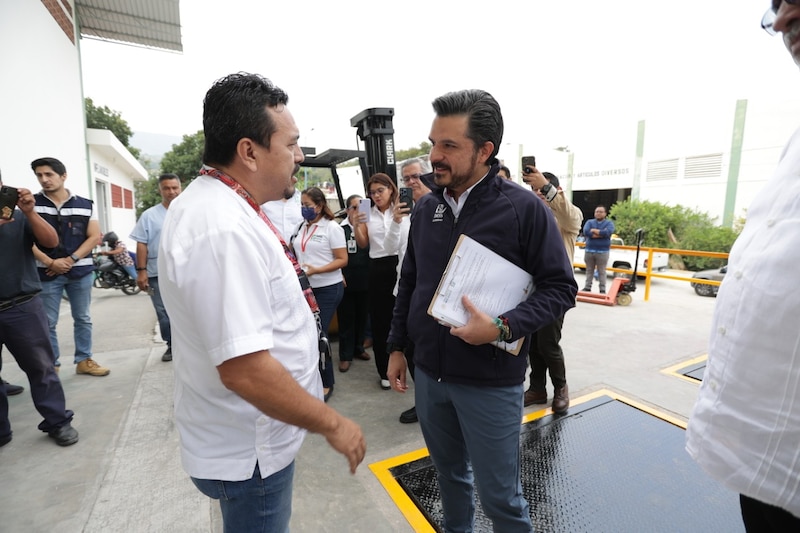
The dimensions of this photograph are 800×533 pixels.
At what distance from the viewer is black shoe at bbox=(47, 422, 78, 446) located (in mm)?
3018

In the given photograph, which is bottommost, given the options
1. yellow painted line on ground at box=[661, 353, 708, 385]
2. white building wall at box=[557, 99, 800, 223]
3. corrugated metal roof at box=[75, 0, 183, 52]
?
yellow painted line on ground at box=[661, 353, 708, 385]

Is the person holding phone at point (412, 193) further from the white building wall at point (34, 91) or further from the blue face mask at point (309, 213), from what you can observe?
the white building wall at point (34, 91)

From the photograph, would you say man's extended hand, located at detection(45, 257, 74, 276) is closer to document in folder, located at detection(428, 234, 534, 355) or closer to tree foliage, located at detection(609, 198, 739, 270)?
document in folder, located at detection(428, 234, 534, 355)

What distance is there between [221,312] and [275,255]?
22 cm

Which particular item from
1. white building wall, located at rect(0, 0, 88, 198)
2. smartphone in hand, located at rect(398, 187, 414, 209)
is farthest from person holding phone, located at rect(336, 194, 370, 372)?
white building wall, located at rect(0, 0, 88, 198)

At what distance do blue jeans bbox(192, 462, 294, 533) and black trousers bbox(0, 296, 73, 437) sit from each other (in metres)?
2.59

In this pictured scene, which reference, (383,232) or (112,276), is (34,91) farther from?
(383,232)

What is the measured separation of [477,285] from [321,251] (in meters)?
2.46

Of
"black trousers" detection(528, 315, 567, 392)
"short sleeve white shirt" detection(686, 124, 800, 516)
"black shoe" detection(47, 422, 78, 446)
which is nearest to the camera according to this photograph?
"short sleeve white shirt" detection(686, 124, 800, 516)

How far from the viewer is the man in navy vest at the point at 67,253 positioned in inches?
150

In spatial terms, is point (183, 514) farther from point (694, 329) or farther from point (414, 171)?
point (694, 329)

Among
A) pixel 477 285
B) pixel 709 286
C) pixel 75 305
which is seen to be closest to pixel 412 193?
pixel 477 285

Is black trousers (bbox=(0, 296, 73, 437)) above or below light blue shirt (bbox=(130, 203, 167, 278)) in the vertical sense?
below

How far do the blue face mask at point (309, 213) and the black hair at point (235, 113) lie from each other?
108 inches
